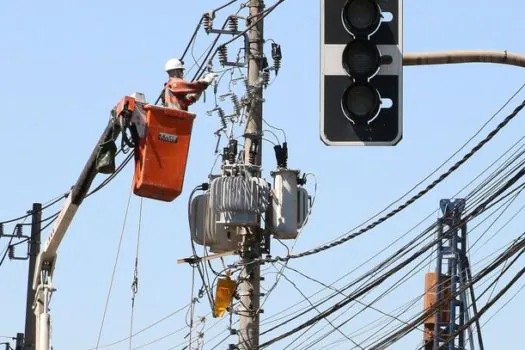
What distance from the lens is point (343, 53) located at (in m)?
12.3

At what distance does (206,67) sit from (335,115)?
1277cm

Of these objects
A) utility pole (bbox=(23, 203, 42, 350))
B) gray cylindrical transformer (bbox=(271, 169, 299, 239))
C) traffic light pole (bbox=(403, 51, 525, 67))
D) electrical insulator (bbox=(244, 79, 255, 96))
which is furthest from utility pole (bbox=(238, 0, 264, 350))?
traffic light pole (bbox=(403, 51, 525, 67))

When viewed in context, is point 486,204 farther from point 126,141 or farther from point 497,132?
point 126,141

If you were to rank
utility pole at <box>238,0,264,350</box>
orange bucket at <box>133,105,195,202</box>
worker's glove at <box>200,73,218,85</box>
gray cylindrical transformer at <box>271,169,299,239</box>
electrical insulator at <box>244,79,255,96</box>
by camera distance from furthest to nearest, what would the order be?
1. electrical insulator at <box>244,79,255,96</box>
2. gray cylindrical transformer at <box>271,169,299,239</box>
3. utility pole at <box>238,0,264,350</box>
4. worker's glove at <box>200,73,218,85</box>
5. orange bucket at <box>133,105,195,202</box>

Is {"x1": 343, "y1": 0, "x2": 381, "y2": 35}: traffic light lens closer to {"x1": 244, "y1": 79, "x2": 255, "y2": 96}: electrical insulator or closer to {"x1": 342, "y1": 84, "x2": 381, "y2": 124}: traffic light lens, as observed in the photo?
{"x1": 342, "y1": 84, "x2": 381, "y2": 124}: traffic light lens

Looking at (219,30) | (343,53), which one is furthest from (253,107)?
(343,53)

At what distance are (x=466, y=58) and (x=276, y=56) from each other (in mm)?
13556

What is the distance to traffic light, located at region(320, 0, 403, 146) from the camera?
12211 mm

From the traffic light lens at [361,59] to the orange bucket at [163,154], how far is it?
4856 millimetres

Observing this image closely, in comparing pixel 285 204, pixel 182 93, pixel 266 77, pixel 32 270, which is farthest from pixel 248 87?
pixel 32 270

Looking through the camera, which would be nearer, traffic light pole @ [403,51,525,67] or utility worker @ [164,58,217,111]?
traffic light pole @ [403,51,525,67]

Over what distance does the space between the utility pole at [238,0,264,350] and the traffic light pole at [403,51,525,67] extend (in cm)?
1299

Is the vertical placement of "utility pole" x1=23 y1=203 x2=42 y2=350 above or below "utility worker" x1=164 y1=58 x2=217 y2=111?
above

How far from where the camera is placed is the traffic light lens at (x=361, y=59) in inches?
483
